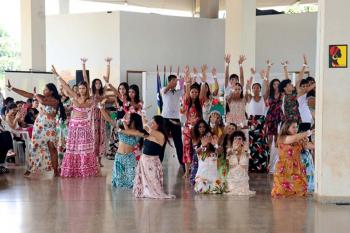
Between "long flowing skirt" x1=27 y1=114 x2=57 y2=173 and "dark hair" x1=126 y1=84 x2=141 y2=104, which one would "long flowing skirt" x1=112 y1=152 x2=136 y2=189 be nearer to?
"dark hair" x1=126 y1=84 x2=141 y2=104

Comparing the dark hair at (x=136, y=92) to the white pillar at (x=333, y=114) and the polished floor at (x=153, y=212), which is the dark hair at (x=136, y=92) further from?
the white pillar at (x=333, y=114)

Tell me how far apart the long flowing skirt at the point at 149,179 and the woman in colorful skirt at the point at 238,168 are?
34.0 inches

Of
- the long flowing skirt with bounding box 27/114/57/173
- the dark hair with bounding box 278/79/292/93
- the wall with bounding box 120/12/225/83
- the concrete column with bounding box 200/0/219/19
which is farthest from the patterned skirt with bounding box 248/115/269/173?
the concrete column with bounding box 200/0/219/19

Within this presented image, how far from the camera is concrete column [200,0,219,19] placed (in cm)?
1727

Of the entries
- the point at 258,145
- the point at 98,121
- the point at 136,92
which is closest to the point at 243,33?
the point at 258,145

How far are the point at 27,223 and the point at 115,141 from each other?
20.8ft

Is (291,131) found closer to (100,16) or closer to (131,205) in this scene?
(131,205)

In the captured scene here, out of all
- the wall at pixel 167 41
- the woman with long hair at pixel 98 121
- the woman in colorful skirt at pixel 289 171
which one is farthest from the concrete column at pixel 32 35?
the woman in colorful skirt at pixel 289 171

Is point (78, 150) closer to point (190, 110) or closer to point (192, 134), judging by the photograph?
point (190, 110)

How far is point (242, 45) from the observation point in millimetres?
11812

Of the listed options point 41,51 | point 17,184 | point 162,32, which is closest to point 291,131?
point 17,184

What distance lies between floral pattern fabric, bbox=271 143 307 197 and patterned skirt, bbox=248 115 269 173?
239 centimetres

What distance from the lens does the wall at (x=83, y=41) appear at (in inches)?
608

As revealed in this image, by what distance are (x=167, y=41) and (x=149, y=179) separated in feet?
→ 29.3
